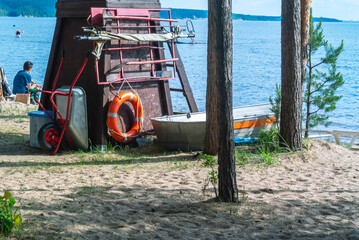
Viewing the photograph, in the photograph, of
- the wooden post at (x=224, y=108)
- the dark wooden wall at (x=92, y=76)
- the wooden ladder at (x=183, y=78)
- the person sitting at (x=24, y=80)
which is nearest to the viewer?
the wooden post at (x=224, y=108)

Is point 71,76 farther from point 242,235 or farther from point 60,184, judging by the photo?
point 242,235

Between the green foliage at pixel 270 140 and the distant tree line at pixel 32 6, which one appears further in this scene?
the distant tree line at pixel 32 6

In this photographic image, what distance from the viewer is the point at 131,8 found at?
9000 mm

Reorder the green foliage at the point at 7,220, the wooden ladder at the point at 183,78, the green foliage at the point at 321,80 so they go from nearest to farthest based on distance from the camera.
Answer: the green foliage at the point at 7,220 < the green foliage at the point at 321,80 < the wooden ladder at the point at 183,78

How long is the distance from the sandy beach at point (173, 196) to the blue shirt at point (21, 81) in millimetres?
4680

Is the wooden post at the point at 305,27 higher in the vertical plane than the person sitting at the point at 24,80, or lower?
higher

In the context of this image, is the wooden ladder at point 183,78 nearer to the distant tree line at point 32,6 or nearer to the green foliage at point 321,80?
the green foliage at point 321,80

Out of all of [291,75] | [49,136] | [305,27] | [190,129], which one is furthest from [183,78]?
[49,136]

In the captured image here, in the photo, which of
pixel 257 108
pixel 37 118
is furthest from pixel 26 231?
pixel 257 108

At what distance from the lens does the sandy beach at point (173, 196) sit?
14.4ft

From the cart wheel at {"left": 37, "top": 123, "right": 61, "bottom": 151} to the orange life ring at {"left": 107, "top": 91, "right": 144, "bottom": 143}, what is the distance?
Answer: 90cm

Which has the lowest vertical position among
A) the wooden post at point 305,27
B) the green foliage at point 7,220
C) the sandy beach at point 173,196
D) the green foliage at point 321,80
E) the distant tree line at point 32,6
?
the sandy beach at point 173,196

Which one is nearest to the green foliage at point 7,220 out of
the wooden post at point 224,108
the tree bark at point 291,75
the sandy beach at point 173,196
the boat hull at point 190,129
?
the sandy beach at point 173,196

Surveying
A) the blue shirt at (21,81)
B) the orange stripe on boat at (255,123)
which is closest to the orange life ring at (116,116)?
the orange stripe on boat at (255,123)
